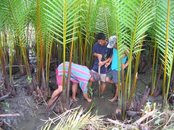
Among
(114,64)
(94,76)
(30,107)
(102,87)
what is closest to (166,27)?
(114,64)

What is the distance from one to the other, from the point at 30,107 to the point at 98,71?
0.97 metres

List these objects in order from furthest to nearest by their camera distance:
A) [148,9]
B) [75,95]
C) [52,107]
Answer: [75,95] < [52,107] < [148,9]

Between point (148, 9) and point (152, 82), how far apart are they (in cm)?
139

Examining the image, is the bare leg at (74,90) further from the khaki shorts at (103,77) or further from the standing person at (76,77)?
the khaki shorts at (103,77)

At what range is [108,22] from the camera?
14.4 feet

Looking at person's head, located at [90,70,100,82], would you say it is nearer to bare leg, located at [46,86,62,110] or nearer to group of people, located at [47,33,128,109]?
group of people, located at [47,33,128,109]

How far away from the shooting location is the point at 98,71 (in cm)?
442

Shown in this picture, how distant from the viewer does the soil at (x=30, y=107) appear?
4023 mm

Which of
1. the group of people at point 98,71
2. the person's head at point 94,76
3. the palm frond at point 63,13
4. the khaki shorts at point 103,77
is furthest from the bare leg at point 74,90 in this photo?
the palm frond at point 63,13

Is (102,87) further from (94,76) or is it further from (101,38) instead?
(101,38)

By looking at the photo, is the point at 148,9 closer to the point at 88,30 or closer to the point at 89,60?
the point at 88,30


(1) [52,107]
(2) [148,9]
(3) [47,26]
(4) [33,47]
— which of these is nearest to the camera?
(2) [148,9]

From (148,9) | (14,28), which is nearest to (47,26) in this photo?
(14,28)

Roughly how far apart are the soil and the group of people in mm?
97
